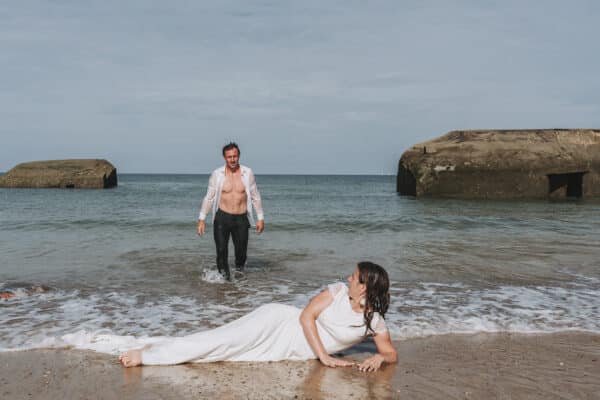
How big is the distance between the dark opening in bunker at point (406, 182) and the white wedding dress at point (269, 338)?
2466cm

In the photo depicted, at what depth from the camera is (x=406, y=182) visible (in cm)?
3066

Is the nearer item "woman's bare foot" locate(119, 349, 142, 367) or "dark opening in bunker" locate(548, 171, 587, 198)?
"woman's bare foot" locate(119, 349, 142, 367)

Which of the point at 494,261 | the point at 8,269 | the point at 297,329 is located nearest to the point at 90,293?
the point at 8,269

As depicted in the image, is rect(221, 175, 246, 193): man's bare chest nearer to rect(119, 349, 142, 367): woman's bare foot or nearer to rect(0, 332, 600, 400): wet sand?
rect(0, 332, 600, 400): wet sand

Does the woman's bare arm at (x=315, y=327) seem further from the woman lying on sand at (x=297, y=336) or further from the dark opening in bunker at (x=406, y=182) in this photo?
the dark opening in bunker at (x=406, y=182)

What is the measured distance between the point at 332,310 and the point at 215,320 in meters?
2.04

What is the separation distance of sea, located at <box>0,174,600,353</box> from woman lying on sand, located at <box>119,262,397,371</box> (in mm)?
627

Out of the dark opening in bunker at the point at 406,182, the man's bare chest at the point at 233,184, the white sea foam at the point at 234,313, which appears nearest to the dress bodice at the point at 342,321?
the white sea foam at the point at 234,313

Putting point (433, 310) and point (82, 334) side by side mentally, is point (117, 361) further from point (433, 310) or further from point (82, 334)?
point (433, 310)

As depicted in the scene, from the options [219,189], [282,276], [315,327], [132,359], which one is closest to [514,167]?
[282,276]

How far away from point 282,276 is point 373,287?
4453mm

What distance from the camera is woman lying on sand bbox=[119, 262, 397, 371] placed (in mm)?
3799

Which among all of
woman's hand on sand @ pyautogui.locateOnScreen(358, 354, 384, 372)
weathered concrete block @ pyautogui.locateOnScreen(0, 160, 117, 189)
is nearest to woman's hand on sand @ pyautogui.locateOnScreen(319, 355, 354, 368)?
woman's hand on sand @ pyautogui.locateOnScreen(358, 354, 384, 372)

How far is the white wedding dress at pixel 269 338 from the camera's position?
12.5 ft
